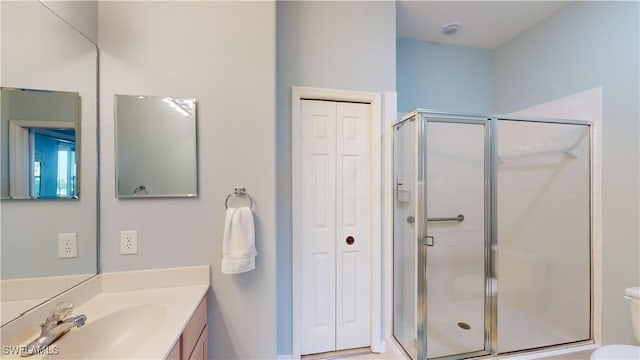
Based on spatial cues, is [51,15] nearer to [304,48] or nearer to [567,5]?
[304,48]

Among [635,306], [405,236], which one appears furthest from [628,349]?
[405,236]

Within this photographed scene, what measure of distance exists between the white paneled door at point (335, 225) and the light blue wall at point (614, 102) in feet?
5.53

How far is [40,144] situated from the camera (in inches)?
38.8

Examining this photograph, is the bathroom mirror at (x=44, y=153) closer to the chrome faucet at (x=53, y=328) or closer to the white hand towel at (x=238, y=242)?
the chrome faucet at (x=53, y=328)

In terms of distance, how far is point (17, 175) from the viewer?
88cm

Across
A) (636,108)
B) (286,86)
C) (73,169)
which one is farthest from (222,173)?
(636,108)

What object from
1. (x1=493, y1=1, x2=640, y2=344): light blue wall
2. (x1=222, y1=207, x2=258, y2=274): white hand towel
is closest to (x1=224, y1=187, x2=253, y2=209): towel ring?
(x1=222, y1=207, x2=258, y2=274): white hand towel

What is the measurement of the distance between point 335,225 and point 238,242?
2.64 feet

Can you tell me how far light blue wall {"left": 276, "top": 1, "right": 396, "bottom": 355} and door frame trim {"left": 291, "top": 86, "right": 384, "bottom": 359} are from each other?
0.04 m

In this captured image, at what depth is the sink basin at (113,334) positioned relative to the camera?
0.88 meters

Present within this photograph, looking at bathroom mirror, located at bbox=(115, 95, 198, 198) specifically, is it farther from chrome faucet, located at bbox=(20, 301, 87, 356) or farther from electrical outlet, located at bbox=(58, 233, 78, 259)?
chrome faucet, located at bbox=(20, 301, 87, 356)

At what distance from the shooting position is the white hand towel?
132 cm

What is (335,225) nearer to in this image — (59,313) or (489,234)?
(489,234)

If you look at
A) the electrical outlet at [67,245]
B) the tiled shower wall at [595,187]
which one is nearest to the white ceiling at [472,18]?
the tiled shower wall at [595,187]
